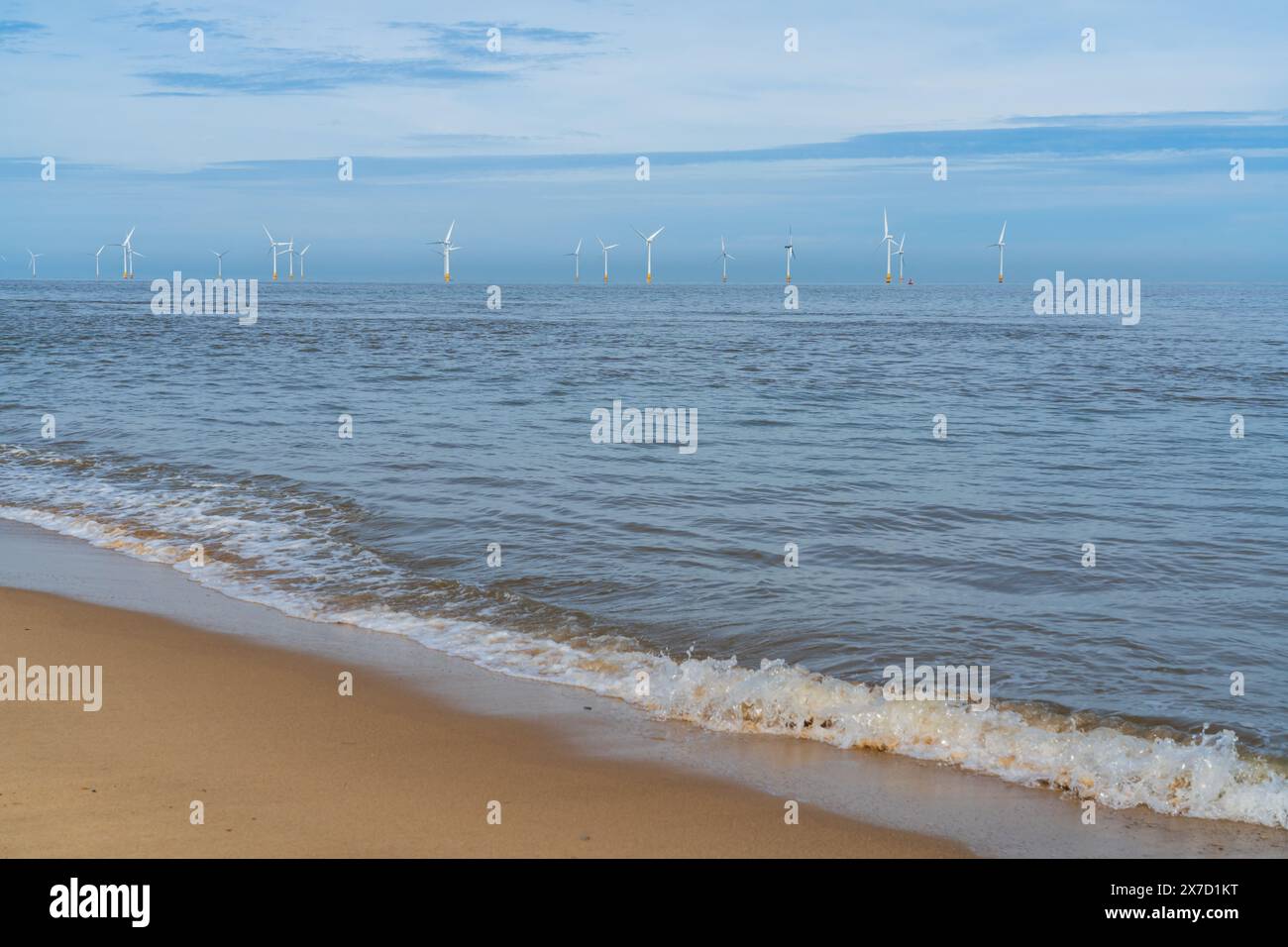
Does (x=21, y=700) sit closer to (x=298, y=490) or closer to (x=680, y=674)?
(x=680, y=674)

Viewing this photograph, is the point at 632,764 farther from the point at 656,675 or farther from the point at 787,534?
the point at 787,534

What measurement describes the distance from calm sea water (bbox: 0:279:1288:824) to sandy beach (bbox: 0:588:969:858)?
1341 mm

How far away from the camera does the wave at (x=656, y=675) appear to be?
6.54 metres

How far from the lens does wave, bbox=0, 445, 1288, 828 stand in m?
6.54

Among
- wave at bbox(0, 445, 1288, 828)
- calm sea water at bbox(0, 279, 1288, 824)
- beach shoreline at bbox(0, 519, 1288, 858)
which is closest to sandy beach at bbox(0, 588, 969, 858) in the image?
beach shoreline at bbox(0, 519, 1288, 858)

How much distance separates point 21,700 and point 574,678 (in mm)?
3642

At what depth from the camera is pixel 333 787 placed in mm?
6113

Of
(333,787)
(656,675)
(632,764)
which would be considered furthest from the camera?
(656,675)

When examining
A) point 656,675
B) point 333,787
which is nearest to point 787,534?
point 656,675

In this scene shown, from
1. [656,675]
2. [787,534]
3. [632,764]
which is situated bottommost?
[632,764]

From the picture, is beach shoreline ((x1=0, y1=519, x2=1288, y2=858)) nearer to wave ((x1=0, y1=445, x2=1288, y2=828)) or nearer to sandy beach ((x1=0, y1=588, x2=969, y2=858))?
sandy beach ((x1=0, y1=588, x2=969, y2=858))

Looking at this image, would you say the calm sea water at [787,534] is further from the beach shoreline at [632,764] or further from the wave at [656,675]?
the beach shoreline at [632,764]

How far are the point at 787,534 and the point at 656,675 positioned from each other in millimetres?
4785

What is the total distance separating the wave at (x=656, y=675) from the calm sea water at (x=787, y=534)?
0.03 metres
